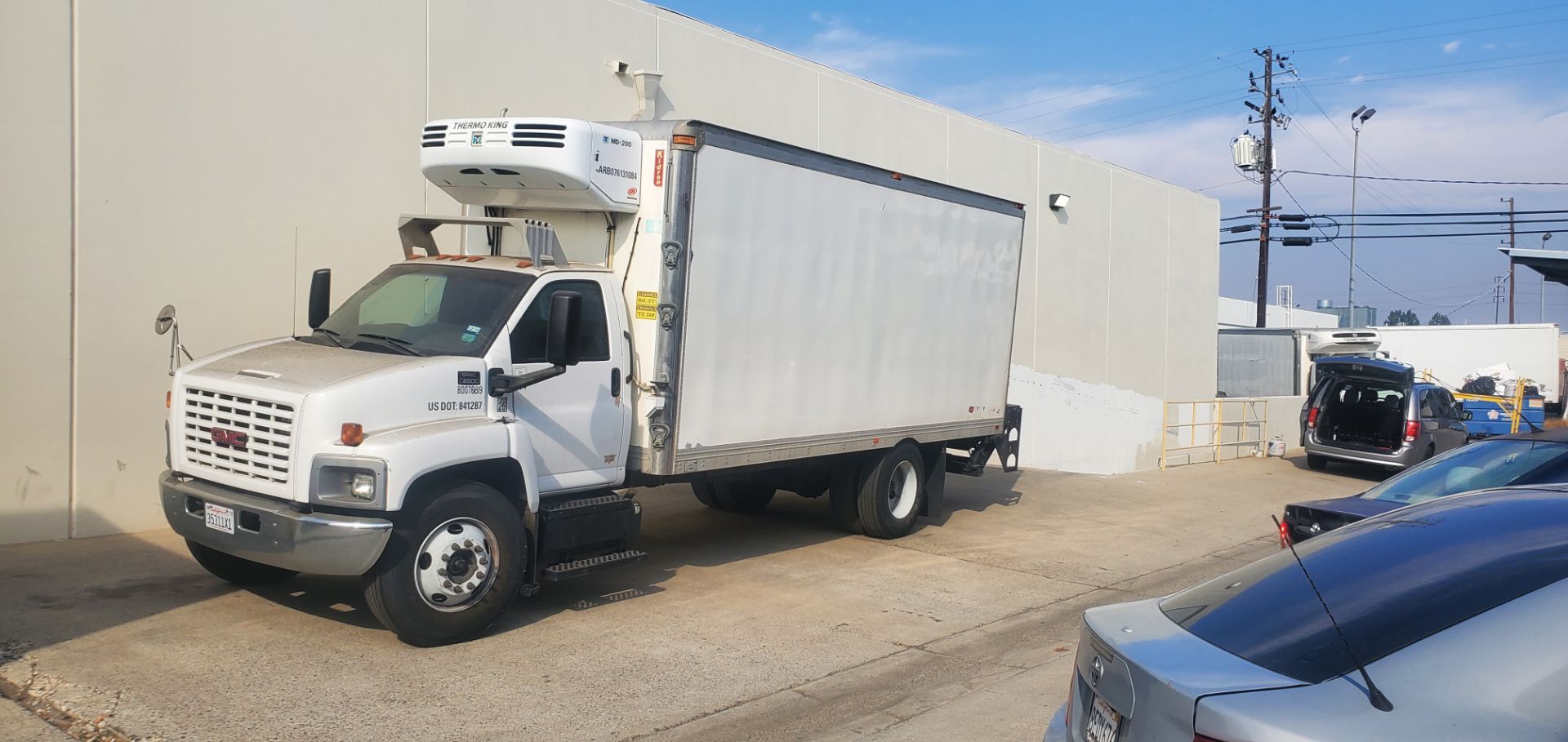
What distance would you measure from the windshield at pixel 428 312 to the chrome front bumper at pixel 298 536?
126 cm

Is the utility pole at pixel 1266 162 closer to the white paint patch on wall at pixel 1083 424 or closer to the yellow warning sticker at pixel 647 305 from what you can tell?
the white paint patch on wall at pixel 1083 424

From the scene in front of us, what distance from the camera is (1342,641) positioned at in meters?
2.99

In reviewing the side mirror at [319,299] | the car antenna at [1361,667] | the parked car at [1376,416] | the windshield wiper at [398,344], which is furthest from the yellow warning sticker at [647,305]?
the parked car at [1376,416]

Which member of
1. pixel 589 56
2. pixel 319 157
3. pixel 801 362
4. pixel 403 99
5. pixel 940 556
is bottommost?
pixel 940 556

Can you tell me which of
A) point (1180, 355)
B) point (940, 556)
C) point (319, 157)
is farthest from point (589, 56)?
point (1180, 355)

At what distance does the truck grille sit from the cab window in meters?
1.54

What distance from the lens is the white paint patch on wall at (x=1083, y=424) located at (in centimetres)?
2036

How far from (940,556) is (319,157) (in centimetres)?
696

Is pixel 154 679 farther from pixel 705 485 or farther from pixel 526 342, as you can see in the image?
pixel 705 485

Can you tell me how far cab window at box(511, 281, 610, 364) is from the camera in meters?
7.51

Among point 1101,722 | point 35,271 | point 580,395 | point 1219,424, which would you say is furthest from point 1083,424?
point 1101,722

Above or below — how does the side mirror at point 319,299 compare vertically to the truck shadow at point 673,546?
above

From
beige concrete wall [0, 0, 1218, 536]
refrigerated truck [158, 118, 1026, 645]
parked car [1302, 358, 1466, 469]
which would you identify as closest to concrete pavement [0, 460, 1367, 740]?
refrigerated truck [158, 118, 1026, 645]

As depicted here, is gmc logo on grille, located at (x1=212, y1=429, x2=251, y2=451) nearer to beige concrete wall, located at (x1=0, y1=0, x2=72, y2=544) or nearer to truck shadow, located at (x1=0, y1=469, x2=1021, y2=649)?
truck shadow, located at (x1=0, y1=469, x2=1021, y2=649)
